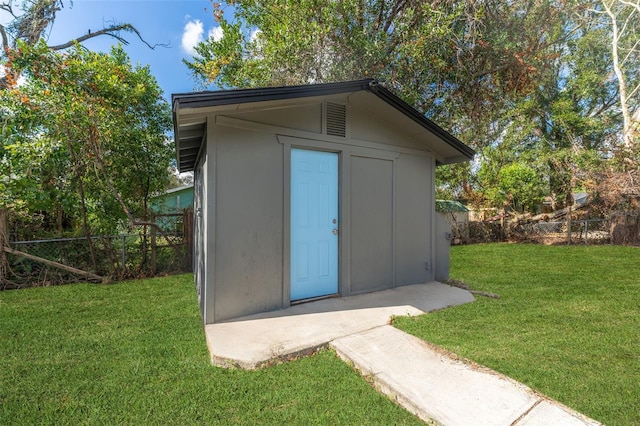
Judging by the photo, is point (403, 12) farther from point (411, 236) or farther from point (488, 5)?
point (411, 236)

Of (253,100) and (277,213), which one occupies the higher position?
(253,100)

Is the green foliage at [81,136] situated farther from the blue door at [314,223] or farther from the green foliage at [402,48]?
the blue door at [314,223]

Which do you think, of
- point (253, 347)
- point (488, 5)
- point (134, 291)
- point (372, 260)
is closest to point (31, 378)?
point (253, 347)

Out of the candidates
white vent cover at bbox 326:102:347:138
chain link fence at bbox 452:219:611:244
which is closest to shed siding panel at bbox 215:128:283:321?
white vent cover at bbox 326:102:347:138

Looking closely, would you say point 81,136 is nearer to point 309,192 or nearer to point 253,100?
point 253,100

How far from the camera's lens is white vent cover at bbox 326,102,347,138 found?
14.3 ft

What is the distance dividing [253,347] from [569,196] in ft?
54.4

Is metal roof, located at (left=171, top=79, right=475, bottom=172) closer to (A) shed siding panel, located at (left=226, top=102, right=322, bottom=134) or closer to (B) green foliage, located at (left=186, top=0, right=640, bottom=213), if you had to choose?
(A) shed siding panel, located at (left=226, top=102, right=322, bottom=134)

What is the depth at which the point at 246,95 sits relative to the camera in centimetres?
333

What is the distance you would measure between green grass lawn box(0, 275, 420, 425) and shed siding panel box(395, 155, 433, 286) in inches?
105

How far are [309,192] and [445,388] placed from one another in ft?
9.10

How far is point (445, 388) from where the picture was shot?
2.27 m

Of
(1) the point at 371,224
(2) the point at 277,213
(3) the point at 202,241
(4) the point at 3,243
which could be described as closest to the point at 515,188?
(1) the point at 371,224

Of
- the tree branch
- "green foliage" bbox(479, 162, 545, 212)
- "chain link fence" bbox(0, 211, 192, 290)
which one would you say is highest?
the tree branch
